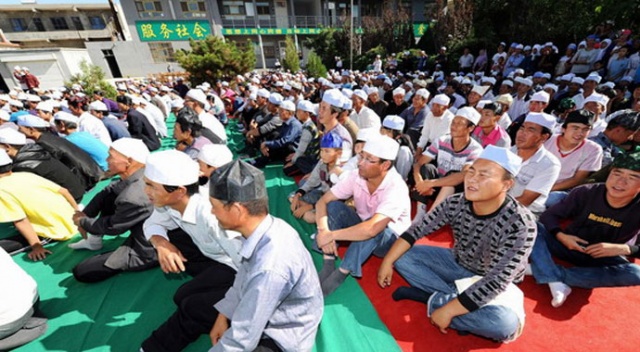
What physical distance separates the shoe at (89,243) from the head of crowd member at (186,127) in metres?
1.58

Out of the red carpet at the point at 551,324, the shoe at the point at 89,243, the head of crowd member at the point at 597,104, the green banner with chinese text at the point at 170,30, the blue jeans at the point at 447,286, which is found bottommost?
the red carpet at the point at 551,324

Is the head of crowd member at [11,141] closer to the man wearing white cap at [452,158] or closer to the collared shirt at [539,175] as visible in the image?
the man wearing white cap at [452,158]

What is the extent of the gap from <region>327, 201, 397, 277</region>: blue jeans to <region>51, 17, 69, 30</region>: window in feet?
126

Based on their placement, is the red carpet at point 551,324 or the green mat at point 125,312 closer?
the red carpet at point 551,324

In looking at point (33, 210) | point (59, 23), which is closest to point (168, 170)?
point (33, 210)

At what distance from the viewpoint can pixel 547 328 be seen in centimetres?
217

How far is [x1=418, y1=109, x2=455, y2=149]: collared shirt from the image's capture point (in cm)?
446

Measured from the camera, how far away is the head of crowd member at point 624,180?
1.96m

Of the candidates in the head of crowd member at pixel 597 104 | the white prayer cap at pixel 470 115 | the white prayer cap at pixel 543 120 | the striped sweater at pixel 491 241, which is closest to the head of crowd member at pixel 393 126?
the white prayer cap at pixel 470 115

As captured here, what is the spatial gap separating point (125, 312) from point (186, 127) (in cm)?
235

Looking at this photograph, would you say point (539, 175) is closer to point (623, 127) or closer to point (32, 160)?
point (623, 127)

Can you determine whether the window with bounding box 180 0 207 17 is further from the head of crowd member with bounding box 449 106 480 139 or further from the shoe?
the head of crowd member with bounding box 449 106 480 139

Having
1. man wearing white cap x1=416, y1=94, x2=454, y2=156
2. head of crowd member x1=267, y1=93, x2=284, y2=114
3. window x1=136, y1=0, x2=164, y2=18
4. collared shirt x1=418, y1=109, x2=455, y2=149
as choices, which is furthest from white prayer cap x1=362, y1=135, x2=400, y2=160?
window x1=136, y1=0, x2=164, y2=18

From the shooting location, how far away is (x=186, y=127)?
388 centimetres
